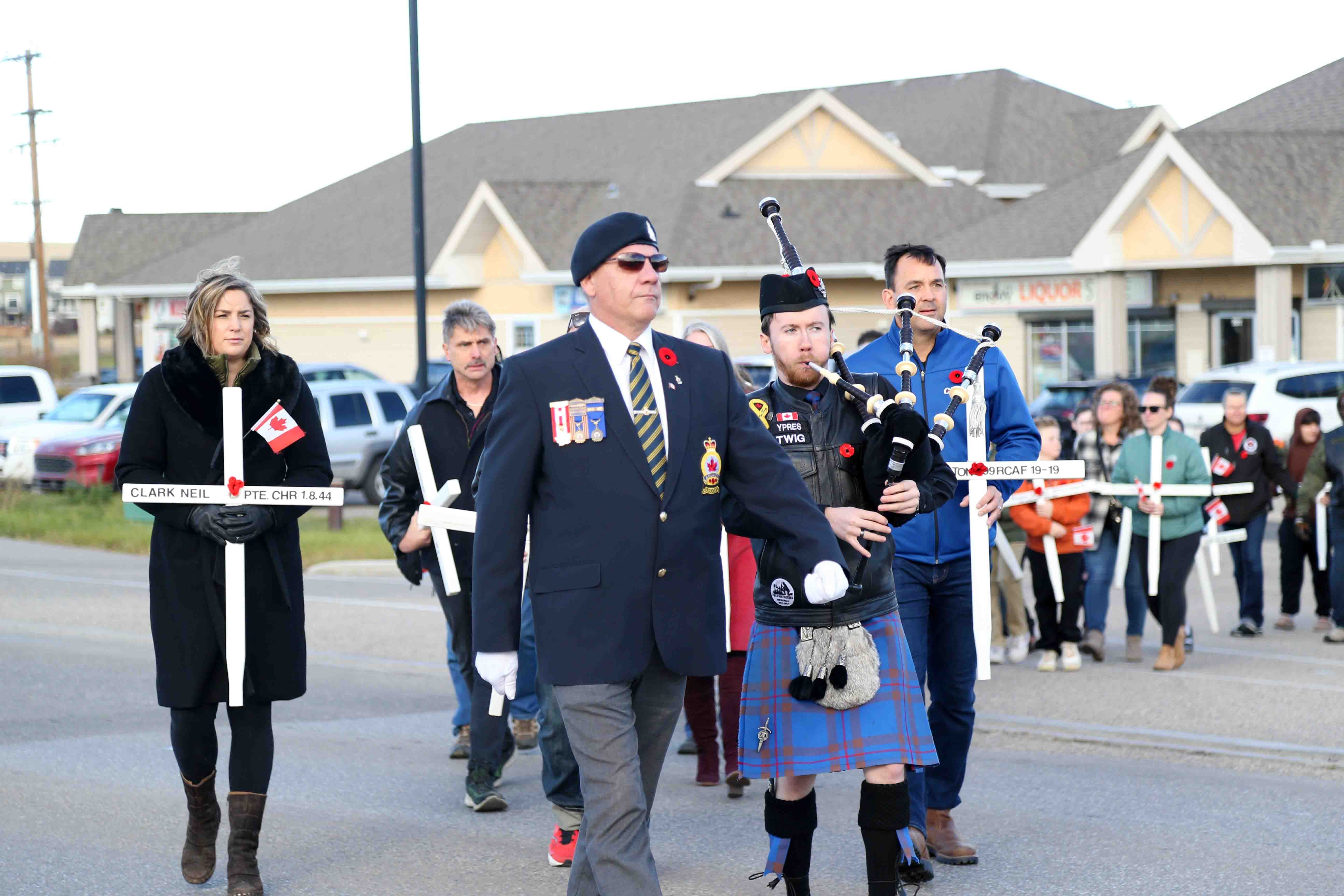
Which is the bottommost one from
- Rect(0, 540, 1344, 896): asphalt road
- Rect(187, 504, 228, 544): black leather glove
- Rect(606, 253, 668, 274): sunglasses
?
Rect(0, 540, 1344, 896): asphalt road

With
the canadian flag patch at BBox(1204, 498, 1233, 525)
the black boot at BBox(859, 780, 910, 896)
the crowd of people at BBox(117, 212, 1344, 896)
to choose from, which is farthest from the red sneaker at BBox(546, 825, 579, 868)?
the canadian flag patch at BBox(1204, 498, 1233, 525)

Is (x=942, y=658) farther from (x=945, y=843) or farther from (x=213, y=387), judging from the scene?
(x=213, y=387)

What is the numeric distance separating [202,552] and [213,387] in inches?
22.5

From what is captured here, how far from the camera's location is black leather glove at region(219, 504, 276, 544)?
5.36 m

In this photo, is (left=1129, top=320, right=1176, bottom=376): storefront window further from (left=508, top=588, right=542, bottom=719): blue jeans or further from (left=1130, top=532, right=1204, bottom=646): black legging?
(left=508, top=588, right=542, bottom=719): blue jeans

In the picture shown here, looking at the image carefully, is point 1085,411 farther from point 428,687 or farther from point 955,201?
point 955,201

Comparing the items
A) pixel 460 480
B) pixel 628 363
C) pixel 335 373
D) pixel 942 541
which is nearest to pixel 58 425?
pixel 335 373

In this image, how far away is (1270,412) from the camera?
2166 cm

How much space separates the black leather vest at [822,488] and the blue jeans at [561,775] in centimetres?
121

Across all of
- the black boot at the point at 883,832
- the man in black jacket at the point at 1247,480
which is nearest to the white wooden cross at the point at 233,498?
the black boot at the point at 883,832

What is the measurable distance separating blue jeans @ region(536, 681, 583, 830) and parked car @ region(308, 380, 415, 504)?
648 inches

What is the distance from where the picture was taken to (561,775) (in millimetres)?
5973

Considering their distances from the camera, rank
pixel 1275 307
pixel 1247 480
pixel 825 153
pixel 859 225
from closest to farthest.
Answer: pixel 1247 480 < pixel 1275 307 < pixel 859 225 < pixel 825 153

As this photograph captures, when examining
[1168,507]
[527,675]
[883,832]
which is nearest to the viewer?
[883,832]
